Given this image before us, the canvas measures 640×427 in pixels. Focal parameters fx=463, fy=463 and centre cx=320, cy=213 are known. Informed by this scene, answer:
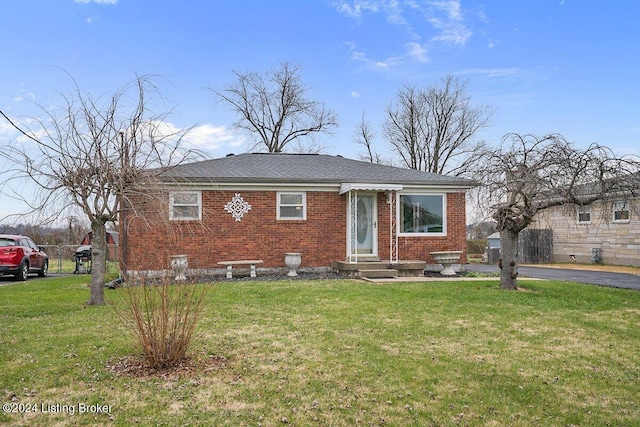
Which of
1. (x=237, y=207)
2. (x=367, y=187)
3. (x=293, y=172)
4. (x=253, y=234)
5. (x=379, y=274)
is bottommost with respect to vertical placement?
(x=379, y=274)

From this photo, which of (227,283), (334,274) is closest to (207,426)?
(227,283)

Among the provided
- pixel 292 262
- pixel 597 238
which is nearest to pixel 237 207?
pixel 292 262

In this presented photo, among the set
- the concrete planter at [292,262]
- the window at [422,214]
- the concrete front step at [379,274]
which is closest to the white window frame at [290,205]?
the concrete planter at [292,262]

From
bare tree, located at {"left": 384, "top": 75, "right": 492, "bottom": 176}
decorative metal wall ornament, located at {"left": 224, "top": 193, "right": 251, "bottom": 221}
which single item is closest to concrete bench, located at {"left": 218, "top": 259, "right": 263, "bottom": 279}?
decorative metal wall ornament, located at {"left": 224, "top": 193, "right": 251, "bottom": 221}

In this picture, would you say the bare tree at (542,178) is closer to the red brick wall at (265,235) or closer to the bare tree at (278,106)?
the red brick wall at (265,235)

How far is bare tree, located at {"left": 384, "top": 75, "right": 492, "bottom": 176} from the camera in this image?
35.8 m

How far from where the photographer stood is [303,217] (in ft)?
48.3

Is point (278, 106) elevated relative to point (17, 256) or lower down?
elevated

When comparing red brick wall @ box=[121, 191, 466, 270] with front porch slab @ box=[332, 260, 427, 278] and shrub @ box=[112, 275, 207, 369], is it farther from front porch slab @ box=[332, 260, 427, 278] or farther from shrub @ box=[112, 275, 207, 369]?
shrub @ box=[112, 275, 207, 369]

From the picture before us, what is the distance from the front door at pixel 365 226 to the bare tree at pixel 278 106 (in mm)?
23183

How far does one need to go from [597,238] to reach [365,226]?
13.8 meters

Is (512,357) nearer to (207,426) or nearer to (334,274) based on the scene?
(207,426)

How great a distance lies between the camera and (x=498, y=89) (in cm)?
2255

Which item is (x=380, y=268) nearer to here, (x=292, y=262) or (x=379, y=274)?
(x=379, y=274)
